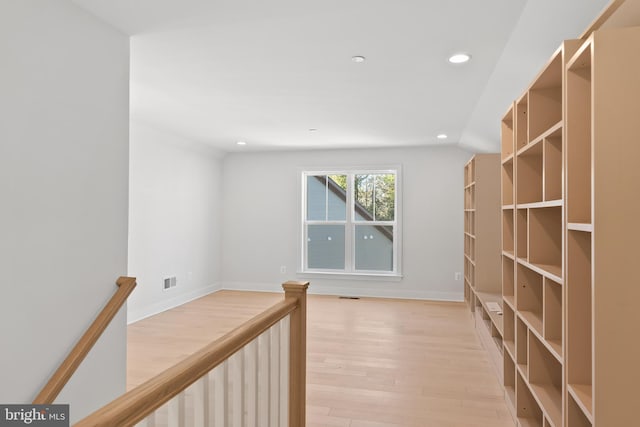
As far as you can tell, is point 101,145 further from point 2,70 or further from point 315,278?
point 315,278

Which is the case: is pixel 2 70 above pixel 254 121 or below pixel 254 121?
below

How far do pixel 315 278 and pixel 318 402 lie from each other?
12.8 feet

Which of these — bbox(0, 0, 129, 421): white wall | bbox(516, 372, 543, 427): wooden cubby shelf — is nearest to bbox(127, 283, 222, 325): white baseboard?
bbox(0, 0, 129, 421): white wall

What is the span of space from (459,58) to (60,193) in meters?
2.65

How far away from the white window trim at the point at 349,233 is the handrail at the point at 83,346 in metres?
4.43

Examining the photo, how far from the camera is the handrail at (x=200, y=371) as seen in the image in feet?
2.65

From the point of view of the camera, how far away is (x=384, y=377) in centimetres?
327

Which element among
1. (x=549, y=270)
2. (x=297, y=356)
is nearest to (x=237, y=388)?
Result: (x=297, y=356)

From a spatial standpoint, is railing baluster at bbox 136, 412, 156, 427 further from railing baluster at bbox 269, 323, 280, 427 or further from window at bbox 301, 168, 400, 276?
window at bbox 301, 168, 400, 276

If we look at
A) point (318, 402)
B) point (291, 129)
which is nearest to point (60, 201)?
point (318, 402)

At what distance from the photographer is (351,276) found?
21.6ft

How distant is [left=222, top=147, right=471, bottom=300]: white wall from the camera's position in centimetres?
623

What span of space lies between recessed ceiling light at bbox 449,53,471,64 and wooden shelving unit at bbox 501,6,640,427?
70 cm

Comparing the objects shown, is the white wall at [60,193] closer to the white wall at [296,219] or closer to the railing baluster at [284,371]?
the railing baluster at [284,371]
